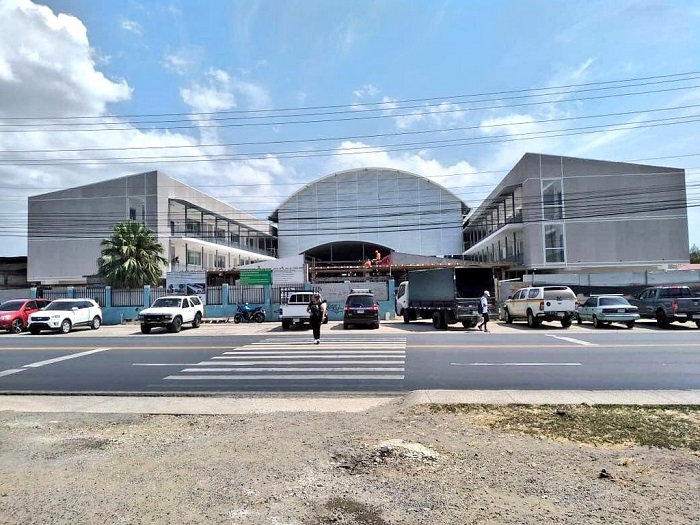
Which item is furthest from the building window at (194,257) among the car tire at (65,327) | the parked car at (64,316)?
the car tire at (65,327)

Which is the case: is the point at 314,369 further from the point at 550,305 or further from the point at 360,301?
the point at 550,305

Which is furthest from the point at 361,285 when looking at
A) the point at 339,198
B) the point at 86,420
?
the point at 339,198

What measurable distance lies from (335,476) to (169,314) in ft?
69.1

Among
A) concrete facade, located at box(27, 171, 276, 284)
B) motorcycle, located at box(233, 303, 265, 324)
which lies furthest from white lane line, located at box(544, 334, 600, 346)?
concrete facade, located at box(27, 171, 276, 284)

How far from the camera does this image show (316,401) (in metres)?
8.74

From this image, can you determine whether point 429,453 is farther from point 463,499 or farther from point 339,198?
point 339,198

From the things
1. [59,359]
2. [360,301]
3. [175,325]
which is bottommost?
[59,359]

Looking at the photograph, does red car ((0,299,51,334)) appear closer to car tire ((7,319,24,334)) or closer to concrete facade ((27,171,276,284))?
car tire ((7,319,24,334))

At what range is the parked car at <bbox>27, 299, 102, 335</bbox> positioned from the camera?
24.4 metres

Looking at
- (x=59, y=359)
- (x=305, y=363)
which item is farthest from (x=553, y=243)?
(x=59, y=359)

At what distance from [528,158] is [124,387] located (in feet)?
130

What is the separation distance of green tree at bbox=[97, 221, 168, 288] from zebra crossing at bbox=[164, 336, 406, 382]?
20.1 m

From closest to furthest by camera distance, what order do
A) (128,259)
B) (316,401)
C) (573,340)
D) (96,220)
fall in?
(316,401) < (573,340) < (128,259) < (96,220)

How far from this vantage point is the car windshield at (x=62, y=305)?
26.0 metres
